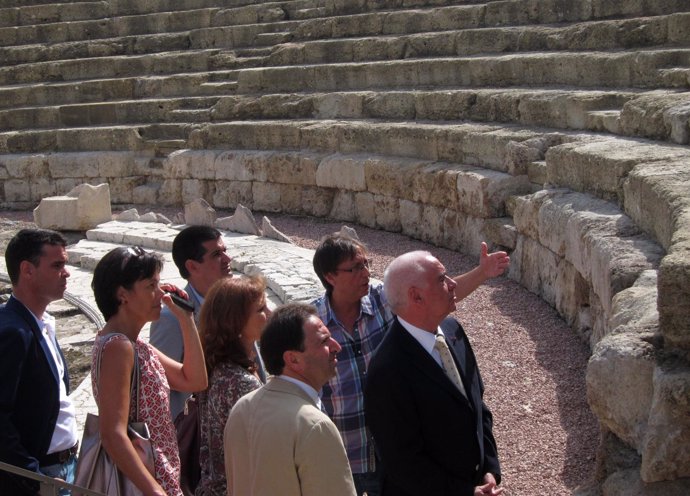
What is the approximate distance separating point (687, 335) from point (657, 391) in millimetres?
260

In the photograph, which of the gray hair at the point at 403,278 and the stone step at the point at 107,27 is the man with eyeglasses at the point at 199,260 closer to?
the gray hair at the point at 403,278

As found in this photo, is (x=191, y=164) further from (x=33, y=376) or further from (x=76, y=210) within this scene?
(x=33, y=376)

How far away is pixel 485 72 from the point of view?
13.0 m

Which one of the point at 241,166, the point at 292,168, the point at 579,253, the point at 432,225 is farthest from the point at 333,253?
the point at 241,166

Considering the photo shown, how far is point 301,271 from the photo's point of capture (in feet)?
31.0

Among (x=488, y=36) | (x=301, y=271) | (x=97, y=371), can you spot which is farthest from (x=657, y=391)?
(x=488, y=36)

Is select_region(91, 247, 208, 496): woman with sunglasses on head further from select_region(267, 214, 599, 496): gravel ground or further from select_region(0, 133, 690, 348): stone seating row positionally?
select_region(267, 214, 599, 496): gravel ground

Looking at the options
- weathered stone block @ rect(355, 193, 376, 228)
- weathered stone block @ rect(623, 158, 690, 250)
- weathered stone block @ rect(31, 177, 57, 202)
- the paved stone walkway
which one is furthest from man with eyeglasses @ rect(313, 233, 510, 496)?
weathered stone block @ rect(31, 177, 57, 202)

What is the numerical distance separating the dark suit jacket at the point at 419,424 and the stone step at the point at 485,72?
743 cm

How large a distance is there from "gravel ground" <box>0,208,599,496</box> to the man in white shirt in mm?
2576

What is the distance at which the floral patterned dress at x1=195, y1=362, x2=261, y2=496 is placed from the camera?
3.77m

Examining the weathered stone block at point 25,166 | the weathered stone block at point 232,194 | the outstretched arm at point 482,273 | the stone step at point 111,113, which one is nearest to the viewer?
the outstretched arm at point 482,273

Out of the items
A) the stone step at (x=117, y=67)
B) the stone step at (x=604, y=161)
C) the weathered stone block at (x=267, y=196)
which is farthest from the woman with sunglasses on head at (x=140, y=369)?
the stone step at (x=117, y=67)

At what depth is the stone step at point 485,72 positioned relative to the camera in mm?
10617
